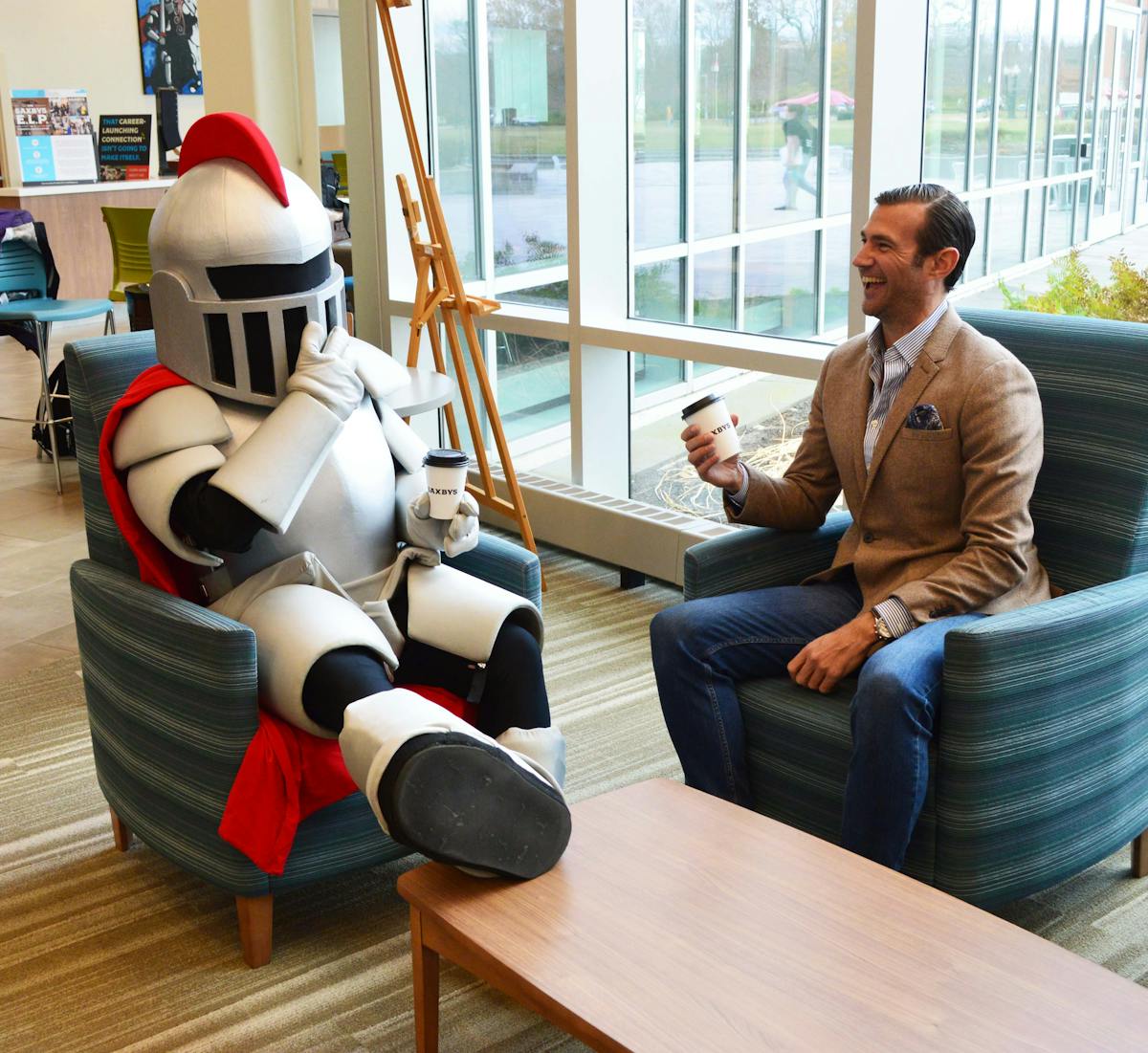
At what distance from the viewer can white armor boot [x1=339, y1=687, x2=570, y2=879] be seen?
167 cm

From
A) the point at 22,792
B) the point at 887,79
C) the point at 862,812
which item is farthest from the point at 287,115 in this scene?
the point at 862,812

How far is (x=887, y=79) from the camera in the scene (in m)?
3.14

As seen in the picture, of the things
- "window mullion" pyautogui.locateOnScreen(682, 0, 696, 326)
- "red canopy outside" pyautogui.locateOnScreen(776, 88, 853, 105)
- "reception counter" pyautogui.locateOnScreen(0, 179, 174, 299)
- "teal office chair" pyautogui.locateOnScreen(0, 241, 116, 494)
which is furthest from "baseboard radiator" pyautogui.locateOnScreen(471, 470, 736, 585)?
"reception counter" pyautogui.locateOnScreen(0, 179, 174, 299)

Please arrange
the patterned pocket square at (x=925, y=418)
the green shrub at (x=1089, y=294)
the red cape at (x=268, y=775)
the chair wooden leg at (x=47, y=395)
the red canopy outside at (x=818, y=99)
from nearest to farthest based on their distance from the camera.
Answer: the red cape at (x=268, y=775) < the patterned pocket square at (x=925, y=418) < the green shrub at (x=1089, y=294) < the red canopy outside at (x=818, y=99) < the chair wooden leg at (x=47, y=395)

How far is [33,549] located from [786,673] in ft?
10.6

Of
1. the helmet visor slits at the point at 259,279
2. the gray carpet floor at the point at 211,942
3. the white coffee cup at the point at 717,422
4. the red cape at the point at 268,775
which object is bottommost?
the gray carpet floor at the point at 211,942

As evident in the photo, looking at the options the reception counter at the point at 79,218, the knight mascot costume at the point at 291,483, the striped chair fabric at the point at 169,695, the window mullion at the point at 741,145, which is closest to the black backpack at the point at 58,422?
the window mullion at the point at 741,145

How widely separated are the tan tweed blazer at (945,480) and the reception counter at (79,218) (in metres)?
8.37

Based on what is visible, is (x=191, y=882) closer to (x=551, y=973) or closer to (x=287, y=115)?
(x=551, y=973)

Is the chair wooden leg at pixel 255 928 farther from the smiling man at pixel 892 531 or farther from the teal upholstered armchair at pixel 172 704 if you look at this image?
the smiling man at pixel 892 531

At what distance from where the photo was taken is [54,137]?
9727 millimetres

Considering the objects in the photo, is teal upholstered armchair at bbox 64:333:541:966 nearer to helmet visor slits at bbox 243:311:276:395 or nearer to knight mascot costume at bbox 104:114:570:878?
knight mascot costume at bbox 104:114:570:878

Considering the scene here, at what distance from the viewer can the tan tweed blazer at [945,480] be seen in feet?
7.02

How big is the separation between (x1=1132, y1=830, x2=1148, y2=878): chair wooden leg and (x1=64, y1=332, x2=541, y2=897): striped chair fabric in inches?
47.3
